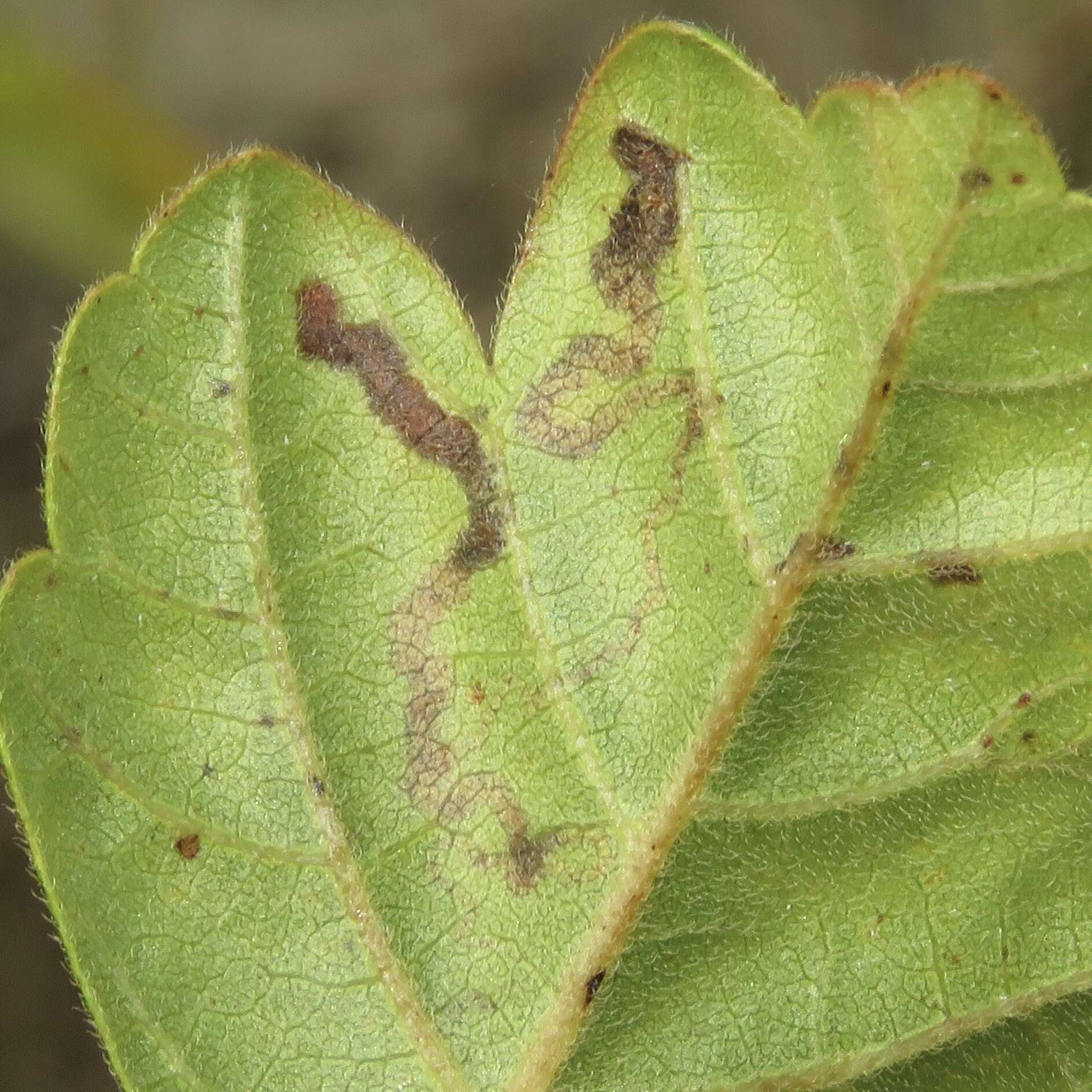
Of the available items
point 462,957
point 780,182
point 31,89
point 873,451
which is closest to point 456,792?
point 462,957

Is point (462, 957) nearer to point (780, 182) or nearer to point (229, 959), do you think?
point (229, 959)

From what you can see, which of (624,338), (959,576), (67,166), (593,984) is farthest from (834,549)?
(67,166)

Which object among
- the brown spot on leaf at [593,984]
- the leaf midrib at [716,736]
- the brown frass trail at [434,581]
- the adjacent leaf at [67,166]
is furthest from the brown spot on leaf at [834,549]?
the adjacent leaf at [67,166]

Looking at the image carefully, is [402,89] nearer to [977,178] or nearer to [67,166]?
[67,166]

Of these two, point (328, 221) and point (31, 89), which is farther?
point (31, 89)

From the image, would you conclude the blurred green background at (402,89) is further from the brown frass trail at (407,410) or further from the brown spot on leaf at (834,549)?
the brown spot on leaf at (834,549)

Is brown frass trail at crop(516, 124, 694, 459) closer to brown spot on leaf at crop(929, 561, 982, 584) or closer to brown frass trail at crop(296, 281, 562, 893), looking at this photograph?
brown frass trail at crop(296, 281, 562, 893)

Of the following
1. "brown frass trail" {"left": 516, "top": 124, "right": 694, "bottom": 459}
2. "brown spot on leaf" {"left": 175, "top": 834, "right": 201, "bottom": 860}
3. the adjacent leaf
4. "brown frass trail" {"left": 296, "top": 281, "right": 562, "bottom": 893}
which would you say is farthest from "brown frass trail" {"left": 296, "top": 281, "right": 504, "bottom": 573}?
the adjacent leaf
